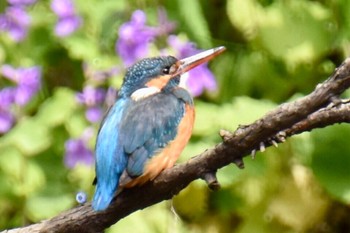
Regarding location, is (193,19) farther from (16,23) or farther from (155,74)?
(155,74)

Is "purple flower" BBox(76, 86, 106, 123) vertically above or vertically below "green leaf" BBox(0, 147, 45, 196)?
above

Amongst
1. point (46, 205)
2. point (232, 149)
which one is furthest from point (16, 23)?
point (232, 149)

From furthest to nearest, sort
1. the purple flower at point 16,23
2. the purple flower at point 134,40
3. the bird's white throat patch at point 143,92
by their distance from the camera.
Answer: the purple flower at point 16,23 → the purple flower at point 134,40 → the bird's white throat patch at point 143,92

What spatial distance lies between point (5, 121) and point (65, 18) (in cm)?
34

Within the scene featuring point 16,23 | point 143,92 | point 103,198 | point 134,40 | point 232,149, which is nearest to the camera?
point 232,149

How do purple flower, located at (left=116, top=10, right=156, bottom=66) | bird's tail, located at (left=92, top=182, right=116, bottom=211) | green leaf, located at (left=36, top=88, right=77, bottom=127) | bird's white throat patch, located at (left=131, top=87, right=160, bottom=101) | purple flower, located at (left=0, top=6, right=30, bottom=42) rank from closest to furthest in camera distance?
bird's tail, located at (left=92, top=182, right=116, bottom=211) < bird's white throat patch, located at (left=131, top=87, right=160, bottom=101) < purple flower, located at (left=116, top=10, right=156, bottom=66) < green leaf, located at (left=36, top=88, right=77, bottom=127) < purple flower, located at (left=0, top=6, right=30, bottom=42)

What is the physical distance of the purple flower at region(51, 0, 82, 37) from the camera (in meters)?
3.15

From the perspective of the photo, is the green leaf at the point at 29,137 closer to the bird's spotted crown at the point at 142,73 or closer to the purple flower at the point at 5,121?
the purple flower at the point at 5,121

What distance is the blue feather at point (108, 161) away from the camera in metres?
1.91

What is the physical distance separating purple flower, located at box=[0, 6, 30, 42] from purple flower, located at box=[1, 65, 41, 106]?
11 centimetres

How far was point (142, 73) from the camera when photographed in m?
2.20

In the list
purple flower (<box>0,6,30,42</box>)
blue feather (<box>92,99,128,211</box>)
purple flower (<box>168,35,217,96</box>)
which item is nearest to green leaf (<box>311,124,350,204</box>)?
purple flower (<box>168,35,217,96</box>)

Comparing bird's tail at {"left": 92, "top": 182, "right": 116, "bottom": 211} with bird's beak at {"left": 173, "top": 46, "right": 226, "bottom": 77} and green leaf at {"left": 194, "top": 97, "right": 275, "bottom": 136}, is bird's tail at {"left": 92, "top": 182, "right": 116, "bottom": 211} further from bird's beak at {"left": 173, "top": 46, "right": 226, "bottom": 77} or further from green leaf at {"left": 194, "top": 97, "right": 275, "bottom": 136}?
green leaf at {"left": 194, "top": 97, "right": 275, "bottom": 136}

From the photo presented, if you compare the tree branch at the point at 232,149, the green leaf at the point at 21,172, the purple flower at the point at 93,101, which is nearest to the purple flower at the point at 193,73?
the purple flower at the point at 93,101
